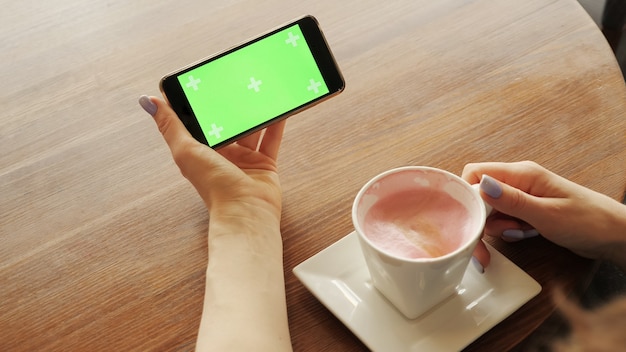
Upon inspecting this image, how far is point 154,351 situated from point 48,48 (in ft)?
2.25

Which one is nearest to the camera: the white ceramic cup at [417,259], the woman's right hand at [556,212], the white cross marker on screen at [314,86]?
the white ceramic cup at [417,259]

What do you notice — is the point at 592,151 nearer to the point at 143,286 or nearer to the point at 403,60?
the point at 403,60

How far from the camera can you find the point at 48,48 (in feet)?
3.80

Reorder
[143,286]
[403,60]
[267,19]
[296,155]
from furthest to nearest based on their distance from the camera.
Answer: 1. [267,19]
2. [403,60]
3. [296,155]
4. [143,286]

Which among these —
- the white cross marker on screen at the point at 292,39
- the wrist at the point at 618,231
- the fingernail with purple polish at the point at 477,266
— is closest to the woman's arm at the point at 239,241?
the white cross marker on screen at the point at 292,39

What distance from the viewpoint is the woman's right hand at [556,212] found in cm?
74

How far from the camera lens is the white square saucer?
26.9 inches

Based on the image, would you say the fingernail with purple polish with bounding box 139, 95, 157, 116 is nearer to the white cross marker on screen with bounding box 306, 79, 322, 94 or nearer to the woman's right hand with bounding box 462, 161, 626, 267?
the white cross marker on screen with bounding box 306, 79, 322, 94

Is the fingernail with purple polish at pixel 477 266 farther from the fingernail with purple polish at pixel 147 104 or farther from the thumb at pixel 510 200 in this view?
the fingernail with purple polish at pixel 147 104

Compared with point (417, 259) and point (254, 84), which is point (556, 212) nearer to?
point (417, 259)

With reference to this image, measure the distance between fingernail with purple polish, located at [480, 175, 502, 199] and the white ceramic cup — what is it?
6 cm

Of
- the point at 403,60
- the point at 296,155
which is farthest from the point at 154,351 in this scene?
the point at 403,60

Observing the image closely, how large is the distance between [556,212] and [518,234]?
0.05 m

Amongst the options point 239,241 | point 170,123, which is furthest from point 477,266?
point 170,123
